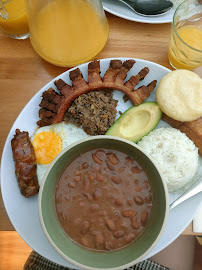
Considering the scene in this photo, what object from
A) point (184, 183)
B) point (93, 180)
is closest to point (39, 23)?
point (93, 180)

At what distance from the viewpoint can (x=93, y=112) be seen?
1.08 m

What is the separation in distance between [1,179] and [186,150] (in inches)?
24.7

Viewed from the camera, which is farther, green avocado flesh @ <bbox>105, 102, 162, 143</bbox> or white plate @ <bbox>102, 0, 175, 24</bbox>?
white plate @ <bbox>102, 0, 175, 24</bbox>

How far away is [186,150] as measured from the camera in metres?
1.07

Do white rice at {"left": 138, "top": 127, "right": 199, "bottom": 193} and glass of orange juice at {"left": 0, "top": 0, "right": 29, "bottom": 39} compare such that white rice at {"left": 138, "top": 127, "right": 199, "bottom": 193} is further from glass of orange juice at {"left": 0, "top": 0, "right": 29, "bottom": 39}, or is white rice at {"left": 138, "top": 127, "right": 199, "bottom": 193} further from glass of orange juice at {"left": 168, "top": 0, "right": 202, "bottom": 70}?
glass of orange juice at {"left": 0, "top": 0, "right": 29, "bottom": 39}

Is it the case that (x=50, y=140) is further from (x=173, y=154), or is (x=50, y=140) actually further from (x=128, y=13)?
(x=128, y=13)

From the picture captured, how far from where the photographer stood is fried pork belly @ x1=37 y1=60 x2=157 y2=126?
108 centimetres

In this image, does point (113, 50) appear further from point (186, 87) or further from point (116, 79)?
point (186, 87)

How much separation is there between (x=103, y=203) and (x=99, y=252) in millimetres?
132

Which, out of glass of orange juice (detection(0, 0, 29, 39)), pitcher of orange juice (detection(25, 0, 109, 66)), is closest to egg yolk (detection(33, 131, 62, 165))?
pitcher of orange juice (detection(25, 0, 109, 66))

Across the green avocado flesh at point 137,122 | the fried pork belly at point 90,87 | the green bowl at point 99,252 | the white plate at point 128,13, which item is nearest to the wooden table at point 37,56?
the white plate at point 128,13

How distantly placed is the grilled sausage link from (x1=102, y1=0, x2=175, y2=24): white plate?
1.99 ft

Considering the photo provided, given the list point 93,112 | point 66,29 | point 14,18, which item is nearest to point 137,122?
point 93,112

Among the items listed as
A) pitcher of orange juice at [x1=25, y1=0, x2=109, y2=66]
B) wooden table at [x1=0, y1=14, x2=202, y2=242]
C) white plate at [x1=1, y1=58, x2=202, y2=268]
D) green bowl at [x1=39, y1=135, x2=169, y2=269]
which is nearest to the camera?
green bowl at [x1=39, y1=135, x2=169, y2=269]
